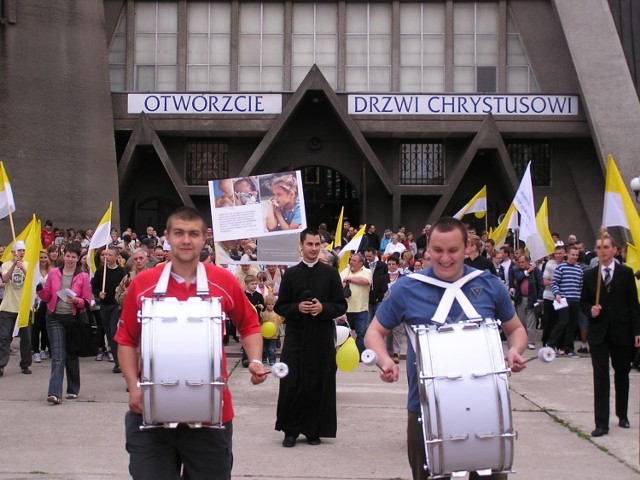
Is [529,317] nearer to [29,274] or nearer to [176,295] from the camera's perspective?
[29,274]

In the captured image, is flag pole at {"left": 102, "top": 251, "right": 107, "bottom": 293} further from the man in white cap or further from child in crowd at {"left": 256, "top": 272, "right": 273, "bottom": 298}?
child in crowd at {"left": 256, "top": 272, "right": 273, "bottom": 298}

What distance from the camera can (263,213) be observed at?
1273 cm

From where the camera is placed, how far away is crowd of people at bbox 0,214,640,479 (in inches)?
201

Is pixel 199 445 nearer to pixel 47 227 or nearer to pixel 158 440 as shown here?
pixel 158 440

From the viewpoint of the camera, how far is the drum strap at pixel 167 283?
474 centimetres

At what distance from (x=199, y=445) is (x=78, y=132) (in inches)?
883

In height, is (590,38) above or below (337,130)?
above

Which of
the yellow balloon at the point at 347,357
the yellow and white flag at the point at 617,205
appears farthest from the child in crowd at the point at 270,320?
the yellow and white flag at the point at 617,205

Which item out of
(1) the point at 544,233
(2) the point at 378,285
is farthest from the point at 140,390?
(1) the point at 544,233

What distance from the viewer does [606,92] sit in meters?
27.0

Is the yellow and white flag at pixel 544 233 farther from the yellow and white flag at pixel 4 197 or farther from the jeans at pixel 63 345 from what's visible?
the yellow and white flag at pixel 4 197

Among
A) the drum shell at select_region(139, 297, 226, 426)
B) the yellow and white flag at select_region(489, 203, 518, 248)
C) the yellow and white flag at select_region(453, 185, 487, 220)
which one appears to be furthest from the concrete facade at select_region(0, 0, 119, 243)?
the drum shell at select_region(139, 297, 226, 426)

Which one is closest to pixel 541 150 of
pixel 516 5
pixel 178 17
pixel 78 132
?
pixel 516 5

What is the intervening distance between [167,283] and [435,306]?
1.40 m
